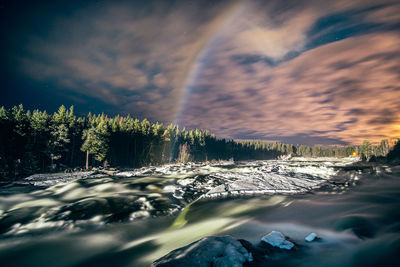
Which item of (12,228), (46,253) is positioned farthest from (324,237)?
(12,228)

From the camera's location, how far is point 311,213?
8422 mm

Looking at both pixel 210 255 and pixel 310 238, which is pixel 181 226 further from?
pixel 310 238

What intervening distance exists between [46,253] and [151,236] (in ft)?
11.1

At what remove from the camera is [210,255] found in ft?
13.7

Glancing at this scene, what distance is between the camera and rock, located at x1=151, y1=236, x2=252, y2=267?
398cm

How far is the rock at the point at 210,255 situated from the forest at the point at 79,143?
38.7m

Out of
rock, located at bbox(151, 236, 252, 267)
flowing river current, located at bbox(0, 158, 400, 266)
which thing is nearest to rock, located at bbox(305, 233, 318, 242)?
flowing river current, located at bbox(0, 158, 400, 266)

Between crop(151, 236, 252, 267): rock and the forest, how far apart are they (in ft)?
127

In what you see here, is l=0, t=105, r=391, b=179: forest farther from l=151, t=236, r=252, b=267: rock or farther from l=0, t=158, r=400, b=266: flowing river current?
l=151, t=236, r=252, b=267: rock

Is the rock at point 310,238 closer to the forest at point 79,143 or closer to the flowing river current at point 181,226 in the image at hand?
the flowing river current at point 181,226

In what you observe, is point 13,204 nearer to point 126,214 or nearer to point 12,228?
point 12,228

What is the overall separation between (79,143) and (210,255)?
172 ft

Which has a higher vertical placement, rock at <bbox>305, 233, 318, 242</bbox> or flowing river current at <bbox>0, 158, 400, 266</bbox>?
rock at <bbox>305, 233, 318, 242</bbox>

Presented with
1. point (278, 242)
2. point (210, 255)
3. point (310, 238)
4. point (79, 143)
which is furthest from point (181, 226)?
point (79, 143)
